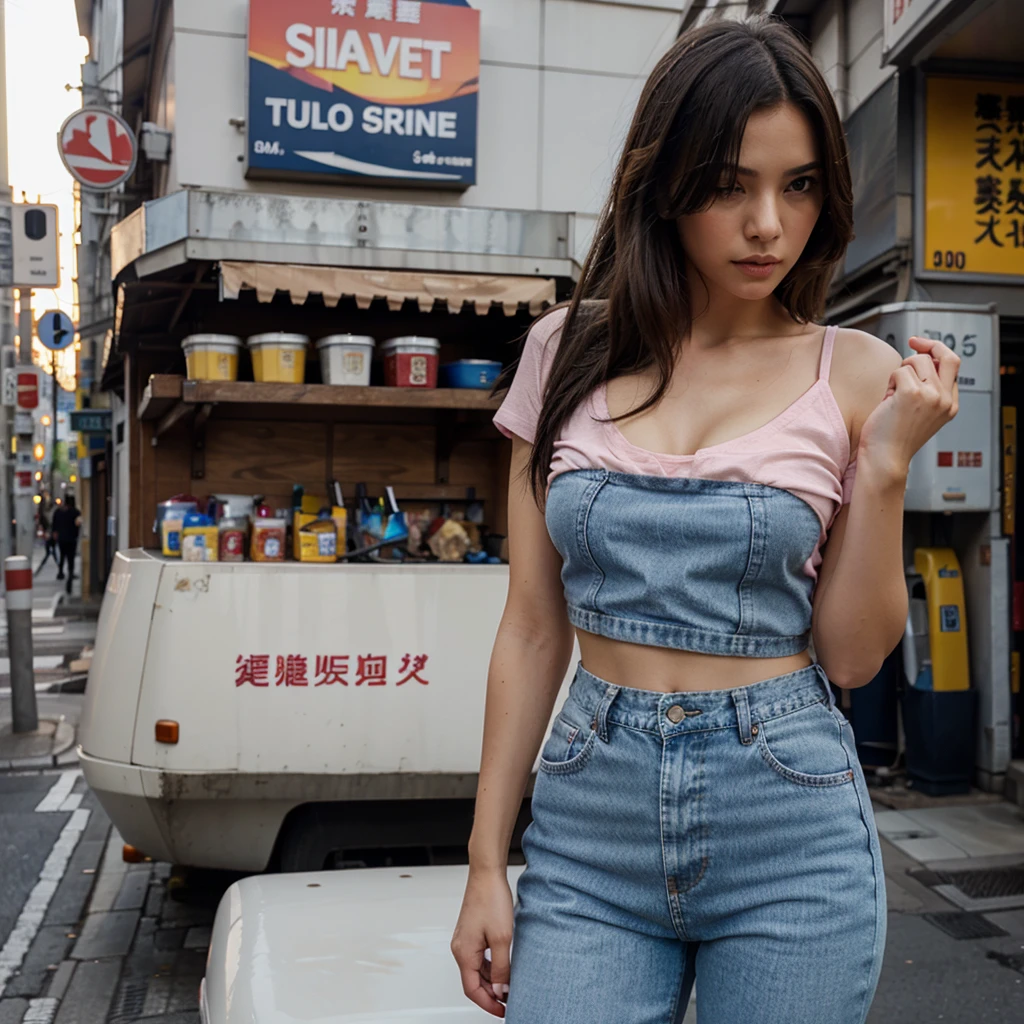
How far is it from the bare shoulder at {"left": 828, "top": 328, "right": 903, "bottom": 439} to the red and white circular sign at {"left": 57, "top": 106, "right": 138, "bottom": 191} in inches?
363

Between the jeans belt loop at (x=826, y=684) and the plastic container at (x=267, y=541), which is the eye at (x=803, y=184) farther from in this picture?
the plastic container at (x=267, y=541)

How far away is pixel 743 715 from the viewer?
1.29m

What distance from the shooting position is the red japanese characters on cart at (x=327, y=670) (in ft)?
12.7

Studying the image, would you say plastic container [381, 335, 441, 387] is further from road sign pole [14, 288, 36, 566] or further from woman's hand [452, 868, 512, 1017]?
road sign pole [14, 288, 36, 566]

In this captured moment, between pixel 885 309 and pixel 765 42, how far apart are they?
6.10m

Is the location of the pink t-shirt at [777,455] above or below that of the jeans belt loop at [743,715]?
above

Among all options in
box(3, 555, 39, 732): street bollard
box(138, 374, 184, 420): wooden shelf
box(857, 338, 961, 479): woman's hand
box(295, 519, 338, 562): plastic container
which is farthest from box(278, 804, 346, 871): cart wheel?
box(3, 555, 39, 732): street bollard

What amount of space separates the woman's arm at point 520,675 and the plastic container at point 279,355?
3.40 metres

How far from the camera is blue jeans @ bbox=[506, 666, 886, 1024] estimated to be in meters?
1.27

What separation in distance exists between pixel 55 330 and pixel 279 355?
526 inches

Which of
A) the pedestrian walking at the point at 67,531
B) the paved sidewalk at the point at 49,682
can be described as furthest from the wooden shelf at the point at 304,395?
the pedestrian walking at the point at 67,531

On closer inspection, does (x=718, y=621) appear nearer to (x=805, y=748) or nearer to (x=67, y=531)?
(x=805, y=748)

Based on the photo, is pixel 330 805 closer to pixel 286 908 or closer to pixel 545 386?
pixel 286 908

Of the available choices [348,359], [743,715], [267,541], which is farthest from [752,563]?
[348,359]
